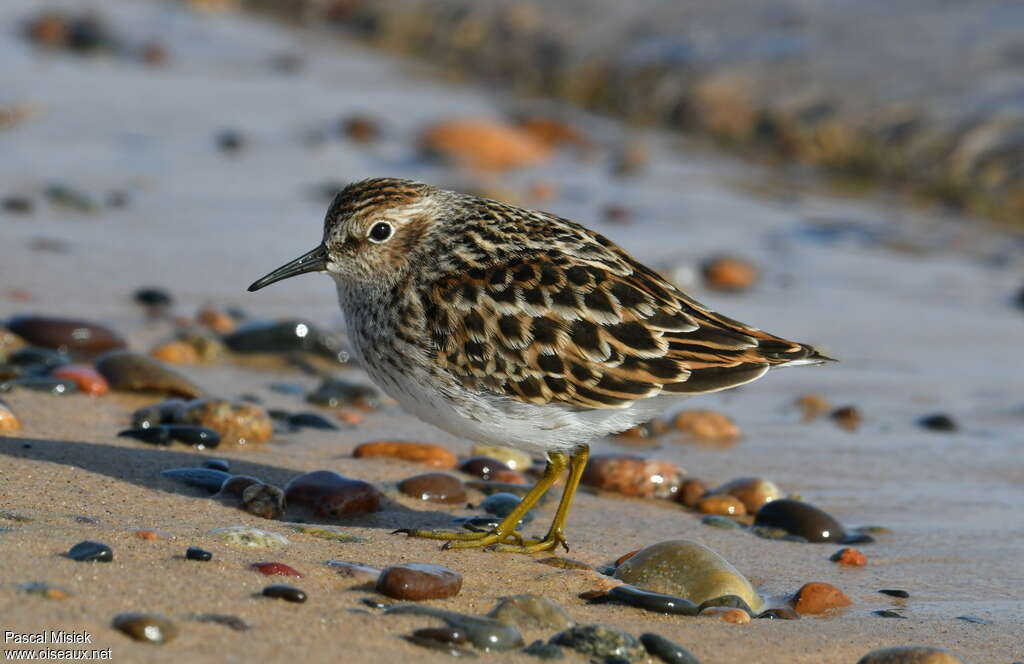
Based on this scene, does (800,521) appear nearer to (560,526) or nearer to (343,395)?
(560,526)

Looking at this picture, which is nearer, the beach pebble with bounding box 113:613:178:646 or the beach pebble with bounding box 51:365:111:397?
the beach pebble with bounding box 113:613:178:646

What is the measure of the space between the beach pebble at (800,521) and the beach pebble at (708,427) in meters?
1.29

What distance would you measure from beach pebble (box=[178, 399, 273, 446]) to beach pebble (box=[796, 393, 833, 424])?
3.10 m

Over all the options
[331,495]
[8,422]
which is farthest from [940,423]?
[8,422]

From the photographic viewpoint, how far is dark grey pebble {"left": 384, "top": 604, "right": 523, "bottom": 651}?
14.5 feet

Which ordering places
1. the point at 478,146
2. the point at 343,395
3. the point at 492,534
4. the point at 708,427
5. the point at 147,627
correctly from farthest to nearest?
the point at 478,146
the point at 343,395
the point at 708,427
the point at 492,534
the point at 147,627

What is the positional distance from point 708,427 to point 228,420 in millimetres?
2546

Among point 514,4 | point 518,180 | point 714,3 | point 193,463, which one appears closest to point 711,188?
point 518,180

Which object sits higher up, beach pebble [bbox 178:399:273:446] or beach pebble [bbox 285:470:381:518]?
beach pebble [bbox 178:399:273:446]

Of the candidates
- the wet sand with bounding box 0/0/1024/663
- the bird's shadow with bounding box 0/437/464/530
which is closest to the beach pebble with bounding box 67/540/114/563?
the wet sand with bounding box 0/0/1024/663

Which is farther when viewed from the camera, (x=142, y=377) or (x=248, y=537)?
(x=142, y=377)

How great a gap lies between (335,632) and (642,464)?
2.74 m

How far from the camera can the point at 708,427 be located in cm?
775

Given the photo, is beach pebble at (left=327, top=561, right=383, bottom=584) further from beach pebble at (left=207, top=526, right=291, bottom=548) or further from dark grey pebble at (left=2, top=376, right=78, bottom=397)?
dark grey pebble at (left=2, top=376, right=78, bottom=397)
